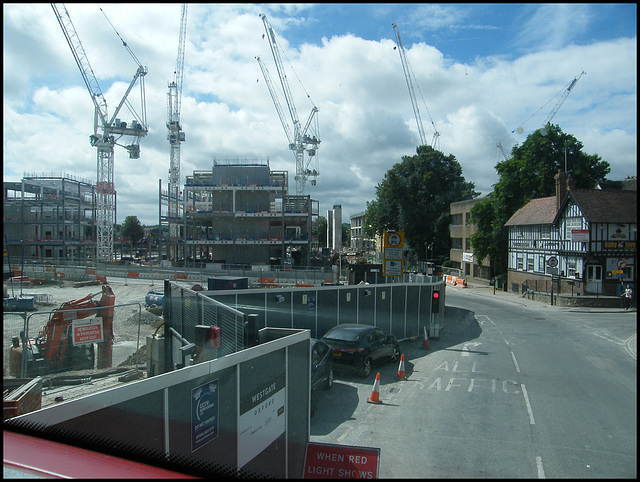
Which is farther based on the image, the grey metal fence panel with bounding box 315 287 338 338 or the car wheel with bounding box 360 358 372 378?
the grey metal fence panel with bounding box 315 287 338 338

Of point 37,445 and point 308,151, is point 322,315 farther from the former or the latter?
point 308,151

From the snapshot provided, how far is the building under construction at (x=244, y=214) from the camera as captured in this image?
49.7 m

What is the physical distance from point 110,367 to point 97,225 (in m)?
48.1

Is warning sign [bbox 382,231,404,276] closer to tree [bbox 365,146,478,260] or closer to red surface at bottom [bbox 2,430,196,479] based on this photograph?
red surface at bottom [bbox 2,430,196,479]

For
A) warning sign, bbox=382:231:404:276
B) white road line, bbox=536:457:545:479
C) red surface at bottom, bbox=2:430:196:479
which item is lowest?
white road line, bbox=536:457:545:479

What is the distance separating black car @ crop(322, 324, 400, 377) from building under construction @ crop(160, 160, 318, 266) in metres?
37.1

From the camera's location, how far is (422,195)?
55219 millimetres

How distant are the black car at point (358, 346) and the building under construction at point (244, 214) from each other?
37.1m

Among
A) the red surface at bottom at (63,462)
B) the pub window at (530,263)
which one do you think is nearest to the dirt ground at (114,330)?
the red surface at bottom at (63,462)

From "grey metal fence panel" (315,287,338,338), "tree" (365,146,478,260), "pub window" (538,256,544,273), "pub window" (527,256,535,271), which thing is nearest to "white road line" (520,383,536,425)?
"grey metal fence panel" (315,287,338,338)

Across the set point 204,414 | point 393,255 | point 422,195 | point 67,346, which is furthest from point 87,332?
point 422,195

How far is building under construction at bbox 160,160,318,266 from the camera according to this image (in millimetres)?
49656

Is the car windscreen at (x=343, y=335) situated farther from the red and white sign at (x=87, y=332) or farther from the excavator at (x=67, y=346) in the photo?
the red and white sign at (x=87, y=332)

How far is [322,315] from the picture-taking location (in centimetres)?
1388
